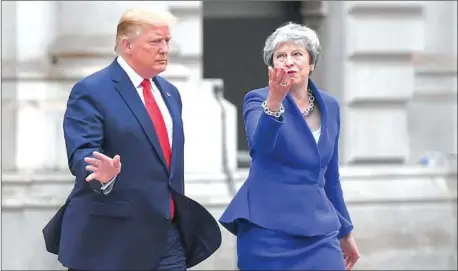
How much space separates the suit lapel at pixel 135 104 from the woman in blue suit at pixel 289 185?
36 centimetres

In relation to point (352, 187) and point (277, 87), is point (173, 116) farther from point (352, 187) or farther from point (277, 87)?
point (352, 187)

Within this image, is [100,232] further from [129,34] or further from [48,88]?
[48,88]

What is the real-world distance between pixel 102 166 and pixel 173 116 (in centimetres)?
51

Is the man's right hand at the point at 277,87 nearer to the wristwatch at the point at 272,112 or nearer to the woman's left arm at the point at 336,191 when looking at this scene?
the wristwatch at the point at 272,112

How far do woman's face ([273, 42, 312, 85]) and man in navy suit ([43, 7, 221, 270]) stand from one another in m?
0.46

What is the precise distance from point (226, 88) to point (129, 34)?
5.98 meters

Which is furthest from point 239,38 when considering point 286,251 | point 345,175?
point 286,251

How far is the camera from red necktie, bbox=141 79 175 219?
365cm

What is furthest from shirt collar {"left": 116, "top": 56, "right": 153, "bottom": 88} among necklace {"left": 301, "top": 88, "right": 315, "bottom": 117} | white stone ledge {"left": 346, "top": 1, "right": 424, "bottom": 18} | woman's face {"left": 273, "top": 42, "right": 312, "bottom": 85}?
white stone ledge {"left": 346, "top": 1, "right": 424, "bottom": 18}

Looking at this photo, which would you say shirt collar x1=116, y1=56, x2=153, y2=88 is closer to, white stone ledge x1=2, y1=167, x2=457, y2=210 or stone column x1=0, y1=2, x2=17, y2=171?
white stone ledge x1=2, y1=167, x2=457, y2=210

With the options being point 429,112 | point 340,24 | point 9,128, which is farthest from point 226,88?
point 9,128

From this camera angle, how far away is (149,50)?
3.64 metres

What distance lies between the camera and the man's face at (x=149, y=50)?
363cm

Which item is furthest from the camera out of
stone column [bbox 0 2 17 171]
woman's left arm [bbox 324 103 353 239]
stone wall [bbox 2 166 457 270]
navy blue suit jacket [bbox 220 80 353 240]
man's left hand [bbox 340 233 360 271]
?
stone column [bbox 0 2 17 171]
